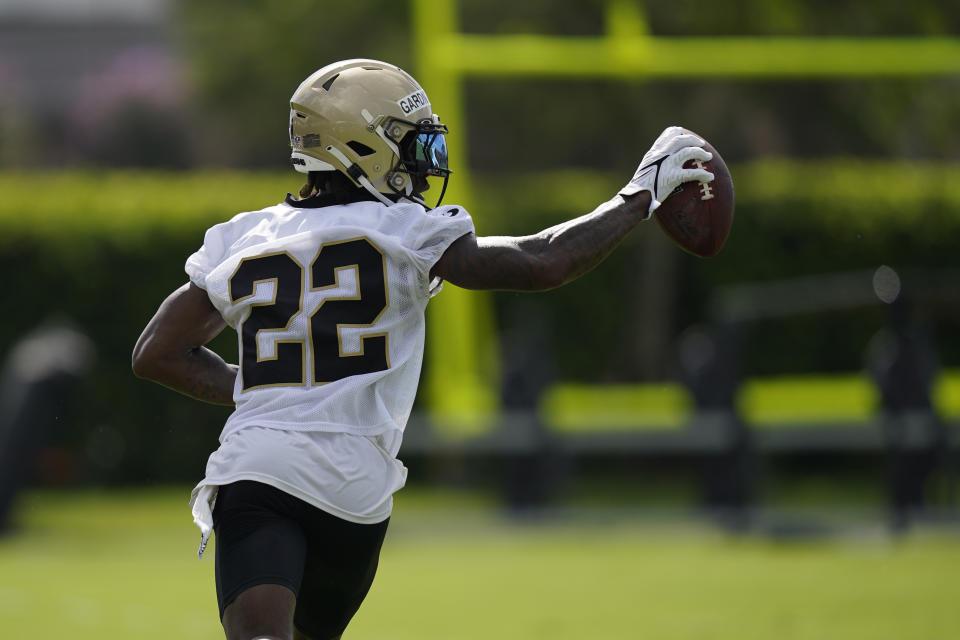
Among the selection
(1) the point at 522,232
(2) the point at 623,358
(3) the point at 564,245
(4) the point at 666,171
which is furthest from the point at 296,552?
(2) the point at 623,358

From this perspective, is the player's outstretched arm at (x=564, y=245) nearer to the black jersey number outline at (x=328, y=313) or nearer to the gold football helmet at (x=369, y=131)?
the black jersey number outline at (x=328, y=313)

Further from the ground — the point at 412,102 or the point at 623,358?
→ the point at 412,102

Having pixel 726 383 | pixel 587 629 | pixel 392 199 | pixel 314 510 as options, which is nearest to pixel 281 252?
pixel 392 199


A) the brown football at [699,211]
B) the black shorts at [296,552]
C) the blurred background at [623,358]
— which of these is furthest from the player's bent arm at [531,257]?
the blurred background at [623,358]

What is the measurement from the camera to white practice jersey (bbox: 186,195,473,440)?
3602 millimetres

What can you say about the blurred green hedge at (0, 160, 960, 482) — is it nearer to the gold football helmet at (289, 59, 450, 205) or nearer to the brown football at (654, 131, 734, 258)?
the brown football at (654, 131, 734, 258)

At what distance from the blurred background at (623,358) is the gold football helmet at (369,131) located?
4.15 meters

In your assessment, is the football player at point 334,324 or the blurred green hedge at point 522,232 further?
the blurred green hedge at point 522,232

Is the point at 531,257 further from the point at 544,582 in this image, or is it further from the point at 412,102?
the point at 544,582

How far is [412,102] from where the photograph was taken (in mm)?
3908

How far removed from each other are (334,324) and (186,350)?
614 millimetres

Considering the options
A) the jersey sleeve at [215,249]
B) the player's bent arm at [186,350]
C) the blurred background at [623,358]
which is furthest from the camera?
the blurred background at [623,358]

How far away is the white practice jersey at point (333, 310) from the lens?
3602 millimetres

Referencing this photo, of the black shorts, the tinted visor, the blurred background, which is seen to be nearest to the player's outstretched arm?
the tinted visor
